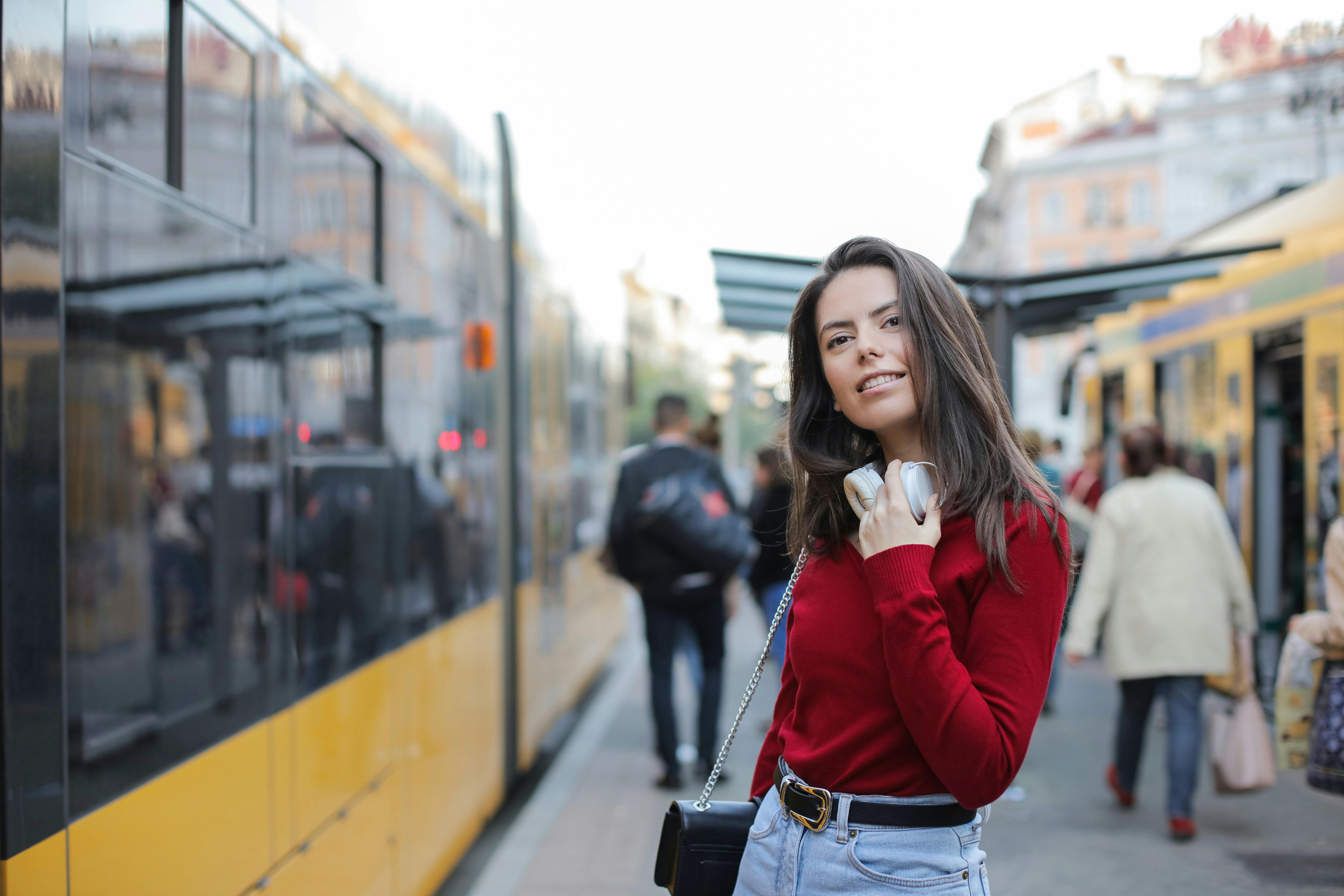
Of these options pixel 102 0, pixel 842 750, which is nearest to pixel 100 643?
pixel 102 0

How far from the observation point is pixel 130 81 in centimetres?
209

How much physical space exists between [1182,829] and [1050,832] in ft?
1.79

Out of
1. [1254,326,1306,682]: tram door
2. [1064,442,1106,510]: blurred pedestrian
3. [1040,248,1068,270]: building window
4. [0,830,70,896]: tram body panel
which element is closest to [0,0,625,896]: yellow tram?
[0,830,70,896]: tram body panel

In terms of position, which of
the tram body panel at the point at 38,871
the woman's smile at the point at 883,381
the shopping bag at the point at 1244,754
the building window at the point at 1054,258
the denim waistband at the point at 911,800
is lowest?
the shopping bag at the point at 1244,754

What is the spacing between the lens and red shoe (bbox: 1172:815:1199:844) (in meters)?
5.19

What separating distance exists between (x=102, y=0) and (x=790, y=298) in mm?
4513

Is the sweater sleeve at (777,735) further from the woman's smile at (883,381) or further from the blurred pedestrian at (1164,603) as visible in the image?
the blurred pedestrian at (1164,603)

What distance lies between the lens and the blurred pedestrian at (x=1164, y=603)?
17.1ft

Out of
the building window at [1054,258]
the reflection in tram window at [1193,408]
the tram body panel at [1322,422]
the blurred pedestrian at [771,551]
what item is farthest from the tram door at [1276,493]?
the building window at [1054,258]

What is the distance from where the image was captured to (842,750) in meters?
1.72

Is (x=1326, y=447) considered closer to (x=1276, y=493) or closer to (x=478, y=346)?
(x=1276, y=493)

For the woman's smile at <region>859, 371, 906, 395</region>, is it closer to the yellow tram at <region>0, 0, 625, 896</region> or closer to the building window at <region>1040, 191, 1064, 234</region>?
the yellow tram at <region>0, 0, 625, 896</region>

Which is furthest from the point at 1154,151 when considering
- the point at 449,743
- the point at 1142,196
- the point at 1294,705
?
the point at 449,743

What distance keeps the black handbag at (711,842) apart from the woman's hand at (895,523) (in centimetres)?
33
